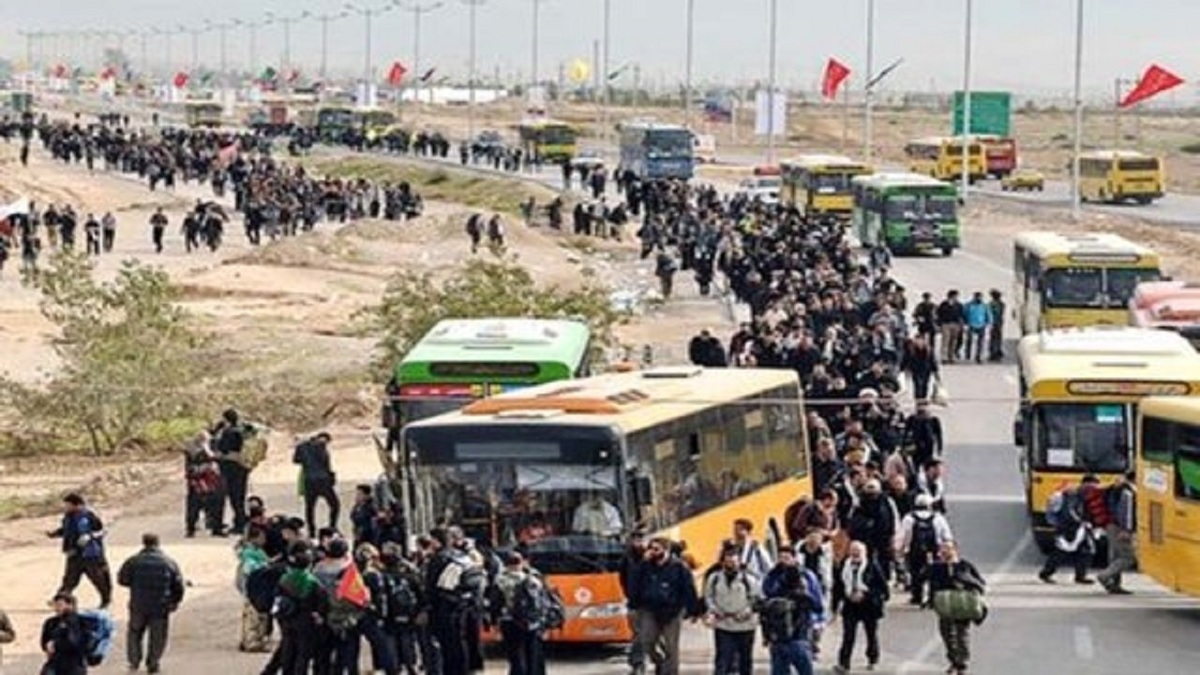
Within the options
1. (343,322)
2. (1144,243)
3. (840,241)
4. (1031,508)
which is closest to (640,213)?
(1144,243)

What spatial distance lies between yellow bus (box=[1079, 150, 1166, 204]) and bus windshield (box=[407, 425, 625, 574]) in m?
83.5

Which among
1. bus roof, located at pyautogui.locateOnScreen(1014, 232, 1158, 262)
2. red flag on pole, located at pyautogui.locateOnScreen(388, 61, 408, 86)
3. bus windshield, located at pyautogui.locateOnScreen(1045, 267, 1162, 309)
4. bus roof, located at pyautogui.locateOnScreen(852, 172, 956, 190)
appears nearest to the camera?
bus windshield, located at pyautogui.locateOnScreen(1045, 267, 1162, 309)

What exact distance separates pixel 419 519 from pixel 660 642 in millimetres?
2944

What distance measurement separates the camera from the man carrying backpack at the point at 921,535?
23.7m

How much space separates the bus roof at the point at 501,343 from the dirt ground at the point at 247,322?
3228 mm

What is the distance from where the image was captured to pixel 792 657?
2058 cm

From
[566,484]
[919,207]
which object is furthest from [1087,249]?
[919,207]

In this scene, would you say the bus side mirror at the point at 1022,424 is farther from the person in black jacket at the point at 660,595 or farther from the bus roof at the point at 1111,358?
the person in black jacket at the point at 660,595

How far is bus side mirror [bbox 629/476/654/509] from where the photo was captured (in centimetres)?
2306

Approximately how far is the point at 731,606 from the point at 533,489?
110 inches

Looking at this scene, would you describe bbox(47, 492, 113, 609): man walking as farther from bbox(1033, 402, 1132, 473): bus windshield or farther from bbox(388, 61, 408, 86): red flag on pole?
bbox(388, 61, 408, 86): red flag on pole

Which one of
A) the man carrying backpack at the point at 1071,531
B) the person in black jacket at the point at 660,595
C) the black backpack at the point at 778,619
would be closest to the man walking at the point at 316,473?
the man carrying backpack at the point at 1071,531

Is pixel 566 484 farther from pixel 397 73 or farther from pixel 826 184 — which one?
pixel 397 73

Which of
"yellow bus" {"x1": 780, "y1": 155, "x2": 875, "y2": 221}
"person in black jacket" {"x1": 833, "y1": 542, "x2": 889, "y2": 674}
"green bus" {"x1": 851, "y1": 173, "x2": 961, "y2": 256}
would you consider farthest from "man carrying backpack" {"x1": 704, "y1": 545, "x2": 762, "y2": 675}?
"yellow bus" {"x1": 780, "y1": 155, "x2": 875, "y2": 221}
